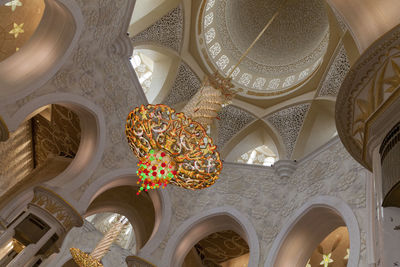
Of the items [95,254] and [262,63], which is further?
[262,63]

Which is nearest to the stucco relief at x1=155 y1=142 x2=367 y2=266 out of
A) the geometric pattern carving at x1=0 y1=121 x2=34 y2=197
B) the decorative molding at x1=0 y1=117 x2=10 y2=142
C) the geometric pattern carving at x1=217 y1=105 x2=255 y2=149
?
the geometric pattern carving at x1=217 y1=105 x2=255 y2=149

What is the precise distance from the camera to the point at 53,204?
722 centimetres

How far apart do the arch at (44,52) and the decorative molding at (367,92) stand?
4846 mm

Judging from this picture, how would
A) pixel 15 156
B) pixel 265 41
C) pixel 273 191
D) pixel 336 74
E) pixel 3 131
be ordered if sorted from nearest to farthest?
pixel 3 131, pixel 273 191, pixel 336 74, pixel 15 156, pixel 265 41

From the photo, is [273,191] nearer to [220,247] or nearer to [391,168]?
[220,247]

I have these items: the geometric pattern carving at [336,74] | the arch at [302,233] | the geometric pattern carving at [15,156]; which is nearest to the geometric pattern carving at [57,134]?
the geometric pattern carving at [15,156]

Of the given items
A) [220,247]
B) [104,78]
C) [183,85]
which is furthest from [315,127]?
[104,78]

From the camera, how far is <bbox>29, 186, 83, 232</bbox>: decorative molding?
23.6ft

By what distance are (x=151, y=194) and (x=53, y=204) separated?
102 inches

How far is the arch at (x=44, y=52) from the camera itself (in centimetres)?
626

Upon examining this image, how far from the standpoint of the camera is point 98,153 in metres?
8.03

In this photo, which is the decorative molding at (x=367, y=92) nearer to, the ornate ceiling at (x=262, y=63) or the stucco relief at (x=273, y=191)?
the stucco relief at (x=273, y=191)

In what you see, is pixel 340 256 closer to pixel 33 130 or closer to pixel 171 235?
pixel 171 235

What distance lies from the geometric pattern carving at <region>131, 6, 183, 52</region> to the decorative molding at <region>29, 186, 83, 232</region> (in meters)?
4.04
